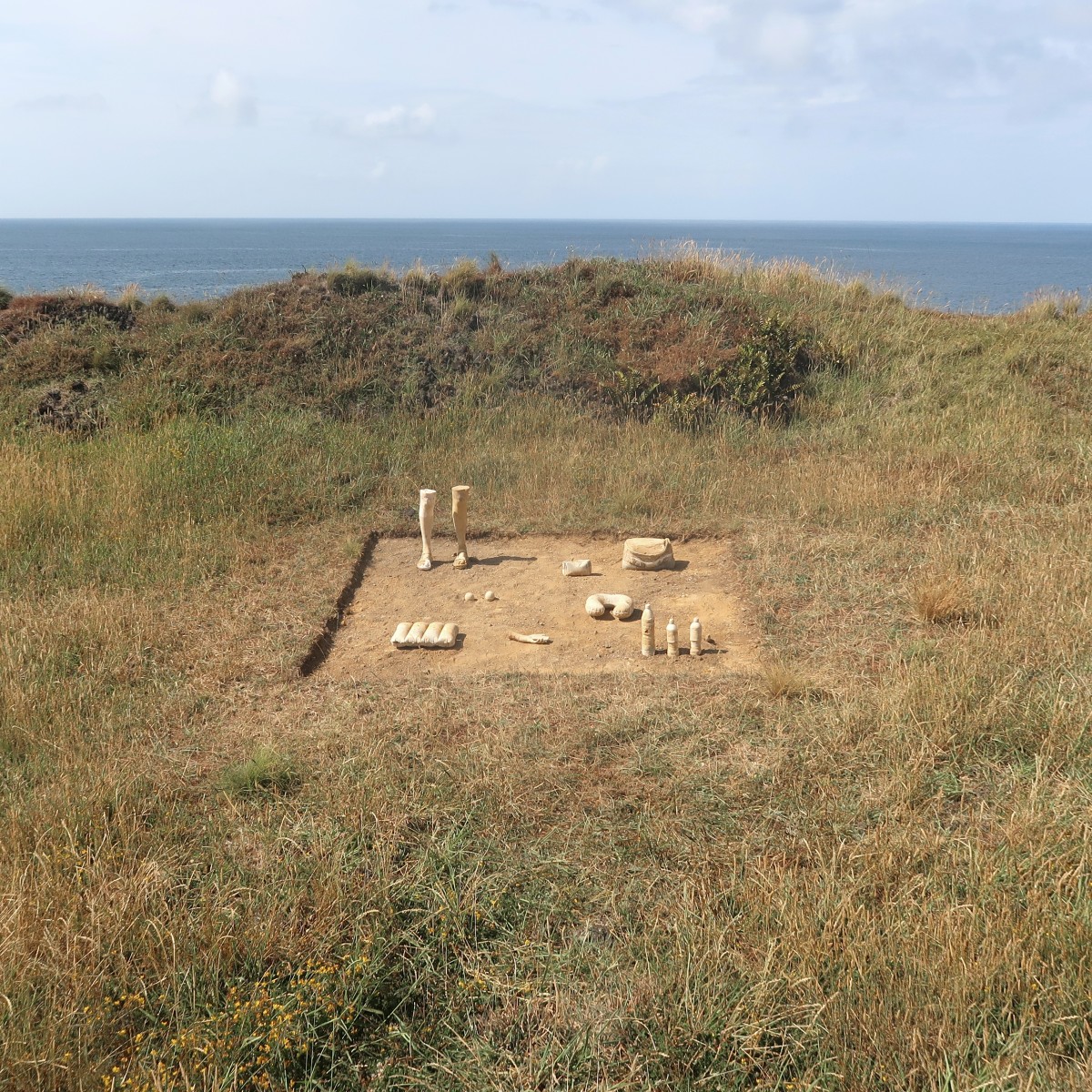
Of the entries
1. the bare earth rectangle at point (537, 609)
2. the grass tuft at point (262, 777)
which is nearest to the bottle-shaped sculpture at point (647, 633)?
the bare earth rectangle at point (537, 609)

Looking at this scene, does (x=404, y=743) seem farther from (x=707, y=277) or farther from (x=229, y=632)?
(x=707, y=277)

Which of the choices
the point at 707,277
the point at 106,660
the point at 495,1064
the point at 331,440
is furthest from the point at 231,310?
the point at 495,1064

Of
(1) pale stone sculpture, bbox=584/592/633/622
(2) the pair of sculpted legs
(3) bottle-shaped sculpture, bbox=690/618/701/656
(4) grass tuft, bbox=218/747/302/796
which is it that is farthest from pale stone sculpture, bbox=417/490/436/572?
(4) grass tuft, bbox=218/747/302/796

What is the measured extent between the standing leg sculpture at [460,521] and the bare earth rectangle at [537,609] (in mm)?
122

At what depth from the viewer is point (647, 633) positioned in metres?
6.61

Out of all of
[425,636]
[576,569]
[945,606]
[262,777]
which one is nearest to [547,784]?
[262,777]

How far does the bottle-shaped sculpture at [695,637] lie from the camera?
6551mm

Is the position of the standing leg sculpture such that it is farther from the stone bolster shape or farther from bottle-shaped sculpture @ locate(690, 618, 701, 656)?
bottle-shaped sculpture @ locate(690, 618, 701, 656)

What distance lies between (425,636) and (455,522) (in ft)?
5.91

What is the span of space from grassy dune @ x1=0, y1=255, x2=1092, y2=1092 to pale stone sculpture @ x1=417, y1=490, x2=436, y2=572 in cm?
69

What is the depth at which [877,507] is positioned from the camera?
902 cm

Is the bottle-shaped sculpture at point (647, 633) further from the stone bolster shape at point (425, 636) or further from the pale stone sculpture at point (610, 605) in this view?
the stone bolster shape at point (425, 636)

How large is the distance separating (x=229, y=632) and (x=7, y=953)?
3609 mm

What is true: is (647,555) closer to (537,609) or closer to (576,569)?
(576,569)
